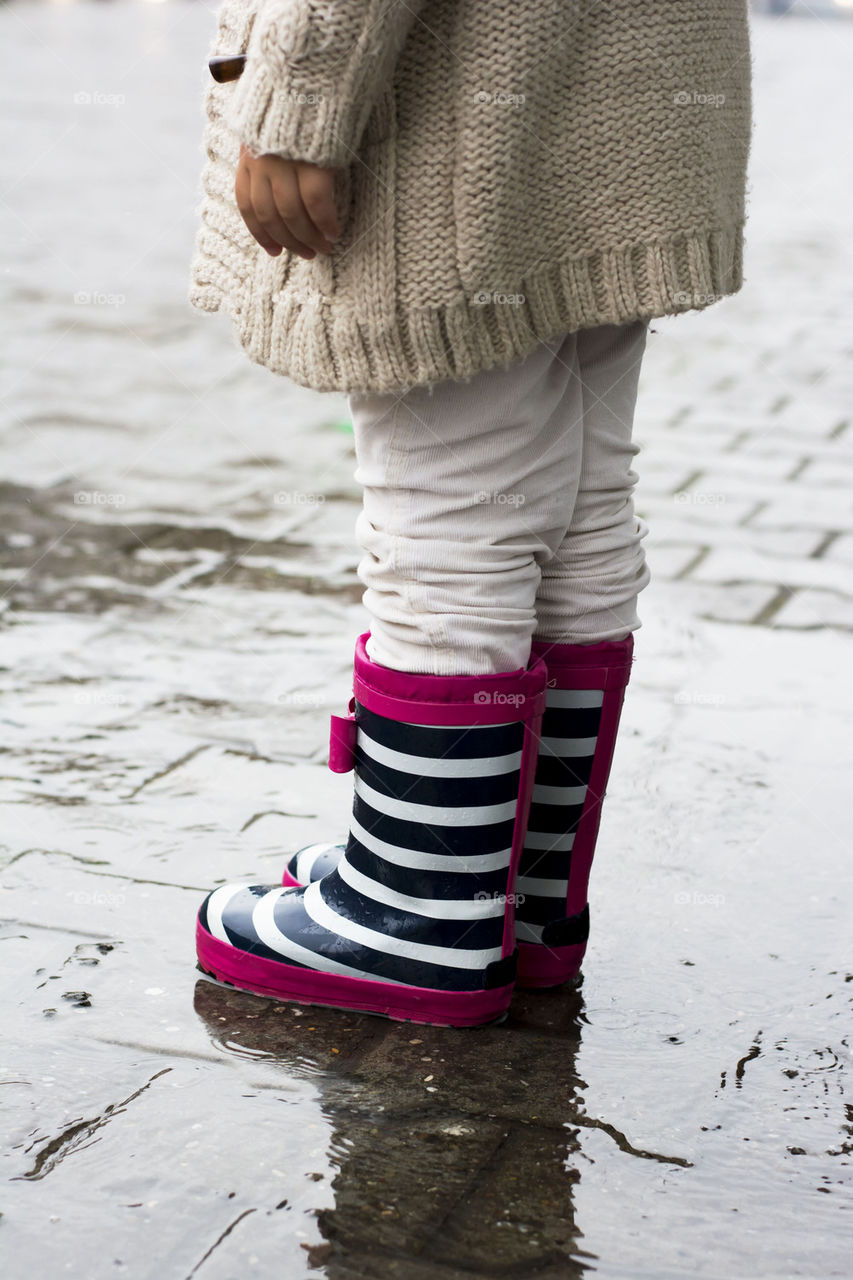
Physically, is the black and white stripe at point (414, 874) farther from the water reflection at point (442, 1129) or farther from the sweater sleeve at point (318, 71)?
the sweater sleeve at point (318, 71)

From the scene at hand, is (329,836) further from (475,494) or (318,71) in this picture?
(318,71)

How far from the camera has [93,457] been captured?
4020mm

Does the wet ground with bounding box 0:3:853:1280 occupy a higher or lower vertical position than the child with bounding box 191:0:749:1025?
lower

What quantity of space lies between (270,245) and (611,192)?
341 mm

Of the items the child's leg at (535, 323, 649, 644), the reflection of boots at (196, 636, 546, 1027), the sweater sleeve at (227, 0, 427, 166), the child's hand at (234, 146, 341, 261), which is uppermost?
the sweater sleeve at (227, 0, 427, 166)

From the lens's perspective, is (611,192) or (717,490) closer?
(611,192)

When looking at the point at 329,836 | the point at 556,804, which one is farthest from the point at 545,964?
the point at 329,836

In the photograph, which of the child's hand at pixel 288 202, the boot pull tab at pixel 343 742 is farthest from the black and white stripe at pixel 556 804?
the child's hand at pixel 288 202

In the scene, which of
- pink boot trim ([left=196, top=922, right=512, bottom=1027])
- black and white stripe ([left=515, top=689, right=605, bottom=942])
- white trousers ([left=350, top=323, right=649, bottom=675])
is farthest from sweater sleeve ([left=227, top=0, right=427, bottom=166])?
pink boot trim ([left=196, top=922, right=512, bottom=1027])

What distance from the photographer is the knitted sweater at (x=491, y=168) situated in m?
1.35

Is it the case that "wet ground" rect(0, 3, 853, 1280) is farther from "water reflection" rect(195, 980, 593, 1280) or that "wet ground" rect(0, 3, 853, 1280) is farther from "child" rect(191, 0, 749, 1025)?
"child" rect(191, 0, 749, 1025)

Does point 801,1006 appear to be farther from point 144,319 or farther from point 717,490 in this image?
point 144,319

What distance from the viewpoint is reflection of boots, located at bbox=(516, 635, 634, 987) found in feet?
5.68

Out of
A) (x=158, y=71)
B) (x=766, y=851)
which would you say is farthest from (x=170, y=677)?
(x=158, y=71)
